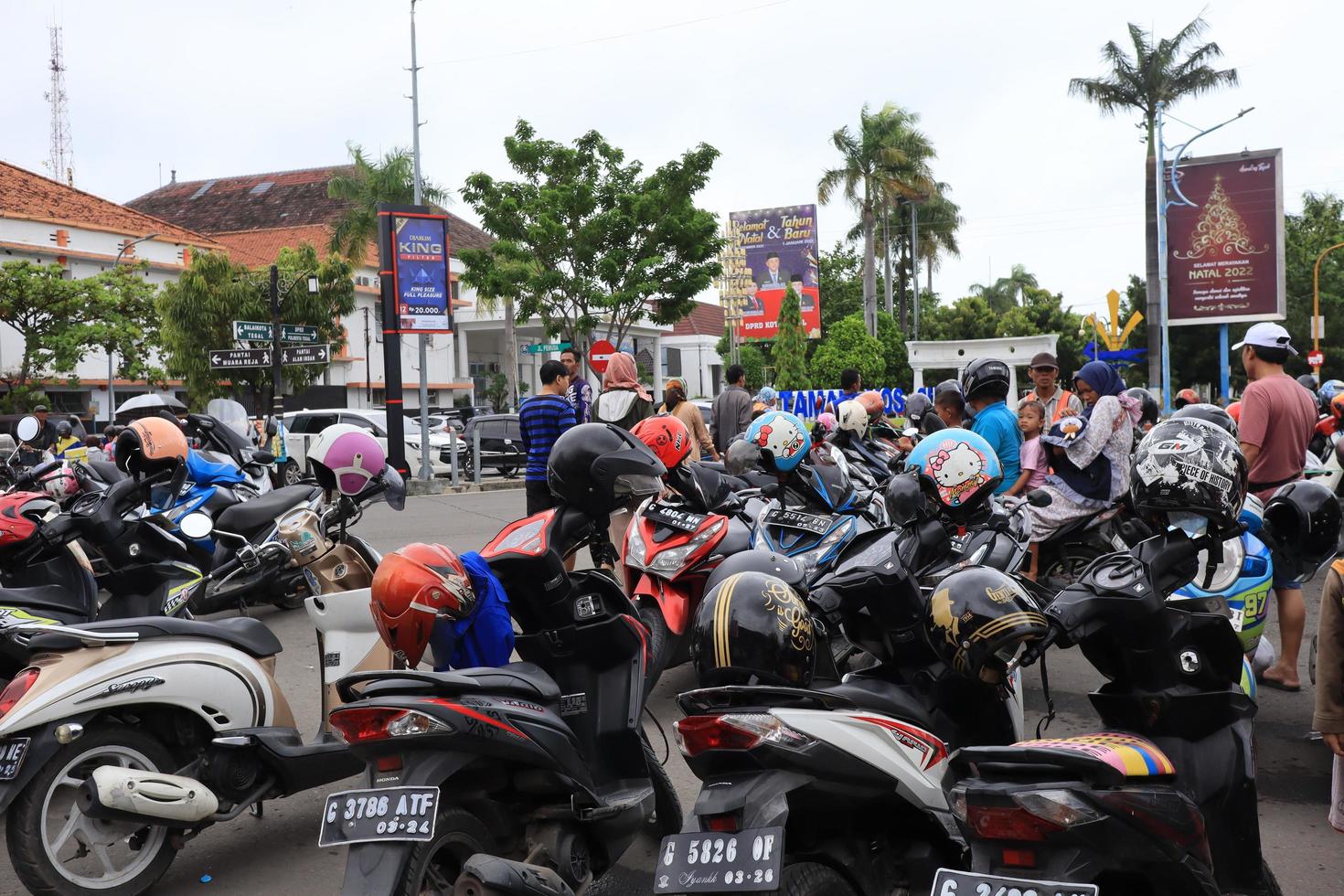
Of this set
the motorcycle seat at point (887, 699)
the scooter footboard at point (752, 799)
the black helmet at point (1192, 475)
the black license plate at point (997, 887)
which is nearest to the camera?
the black license plate at point (997, 887)

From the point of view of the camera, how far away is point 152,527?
18.2ft

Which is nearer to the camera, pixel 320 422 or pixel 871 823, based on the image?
pixel 871 823

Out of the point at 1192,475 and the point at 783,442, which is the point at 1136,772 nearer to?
the point at 1192,475

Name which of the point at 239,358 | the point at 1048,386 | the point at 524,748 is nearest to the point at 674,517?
the point at 524,748

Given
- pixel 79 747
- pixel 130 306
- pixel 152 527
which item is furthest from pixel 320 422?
pixel 79 747

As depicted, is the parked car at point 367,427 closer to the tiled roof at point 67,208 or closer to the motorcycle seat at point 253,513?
the motorcycle seat at point 253,513

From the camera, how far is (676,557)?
18.8ft

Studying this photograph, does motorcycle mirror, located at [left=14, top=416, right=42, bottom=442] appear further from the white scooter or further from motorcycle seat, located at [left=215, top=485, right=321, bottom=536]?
the white scooter

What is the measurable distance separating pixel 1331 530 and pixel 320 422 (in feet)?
76.2

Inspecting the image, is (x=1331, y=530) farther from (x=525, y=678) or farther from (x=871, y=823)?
(x=525, y=678)

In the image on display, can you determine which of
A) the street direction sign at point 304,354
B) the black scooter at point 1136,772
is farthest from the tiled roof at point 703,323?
the black scooter at point 1136,772

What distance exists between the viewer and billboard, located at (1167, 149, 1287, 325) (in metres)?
33.0

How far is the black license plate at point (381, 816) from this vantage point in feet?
9.53

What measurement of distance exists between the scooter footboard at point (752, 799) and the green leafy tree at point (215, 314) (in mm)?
29082
